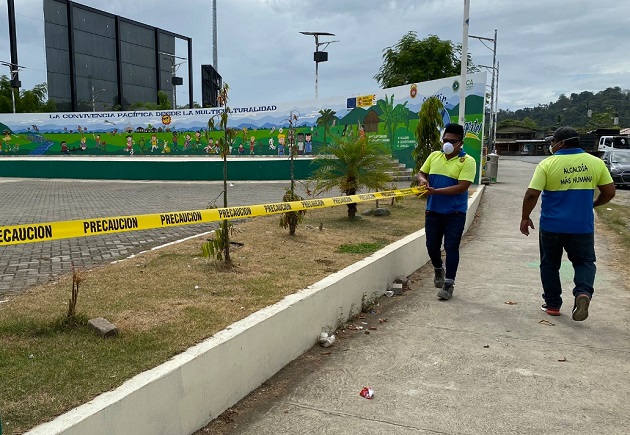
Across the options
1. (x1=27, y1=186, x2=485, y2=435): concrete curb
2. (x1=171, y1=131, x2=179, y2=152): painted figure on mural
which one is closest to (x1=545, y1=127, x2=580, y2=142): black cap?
(x1=27, y1=186, x2=485, y2=435): concrete curb

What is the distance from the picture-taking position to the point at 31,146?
3762cm

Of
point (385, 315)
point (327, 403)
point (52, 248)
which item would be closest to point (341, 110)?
point (52, 248)

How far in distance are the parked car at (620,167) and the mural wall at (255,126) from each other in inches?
243

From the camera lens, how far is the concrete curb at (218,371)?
2.48 meters

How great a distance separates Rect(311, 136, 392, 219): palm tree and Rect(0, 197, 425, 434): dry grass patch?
2.34 metres

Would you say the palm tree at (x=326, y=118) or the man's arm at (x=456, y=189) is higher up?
the palm tree at (x=326, y=118)

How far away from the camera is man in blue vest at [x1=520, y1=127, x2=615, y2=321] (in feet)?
15.6

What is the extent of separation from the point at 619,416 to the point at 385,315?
235 centimetres

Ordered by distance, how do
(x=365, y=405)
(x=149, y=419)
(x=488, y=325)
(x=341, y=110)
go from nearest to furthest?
(x=149, y=419) → (x=365, y=405) → (x=488, y=325) → (x=341, y=110)

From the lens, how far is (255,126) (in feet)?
105

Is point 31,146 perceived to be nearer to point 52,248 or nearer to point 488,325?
point 52,248

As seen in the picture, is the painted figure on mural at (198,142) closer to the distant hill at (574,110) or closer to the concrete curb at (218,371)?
the concrete curb at (218,371)

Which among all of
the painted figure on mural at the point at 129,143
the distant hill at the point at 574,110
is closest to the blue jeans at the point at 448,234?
the painted figure on mural at the point at 129,143

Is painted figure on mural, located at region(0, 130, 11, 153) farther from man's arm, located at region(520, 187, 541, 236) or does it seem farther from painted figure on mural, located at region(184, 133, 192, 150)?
man's arm, located at region(520, 187, 541, 236)
